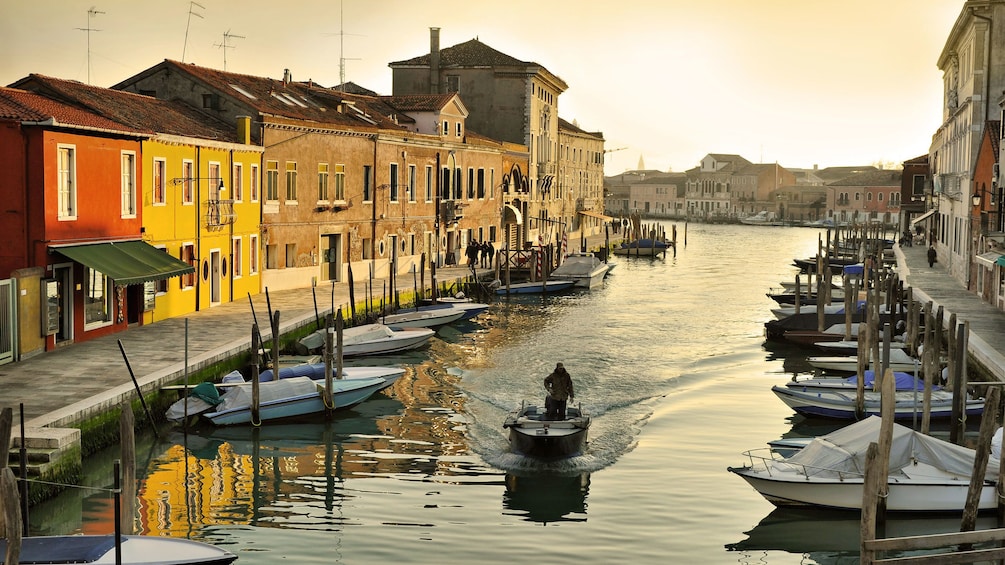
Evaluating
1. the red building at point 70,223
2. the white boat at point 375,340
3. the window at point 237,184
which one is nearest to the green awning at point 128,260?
the red building at point 70,223

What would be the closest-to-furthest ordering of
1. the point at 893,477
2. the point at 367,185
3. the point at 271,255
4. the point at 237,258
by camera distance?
the point at 893,477, the point at 237,258, the point at 271,255, the point at 367,185

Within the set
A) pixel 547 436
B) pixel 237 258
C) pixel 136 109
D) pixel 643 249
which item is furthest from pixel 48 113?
pixel 643 249

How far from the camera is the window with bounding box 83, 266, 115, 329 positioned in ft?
76.4

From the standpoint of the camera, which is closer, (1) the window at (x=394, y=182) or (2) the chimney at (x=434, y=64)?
(1) the window at (x=394, y=182)

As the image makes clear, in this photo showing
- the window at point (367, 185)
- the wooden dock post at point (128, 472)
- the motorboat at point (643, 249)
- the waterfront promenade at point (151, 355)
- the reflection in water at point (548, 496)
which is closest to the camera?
the wooden dock post at point (128, 472)

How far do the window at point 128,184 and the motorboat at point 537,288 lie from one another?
739 inches

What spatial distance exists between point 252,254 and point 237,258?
101 centimetres

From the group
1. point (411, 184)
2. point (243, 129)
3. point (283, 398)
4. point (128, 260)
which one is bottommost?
point (283, 398)

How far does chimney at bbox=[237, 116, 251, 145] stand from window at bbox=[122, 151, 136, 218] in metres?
6.87

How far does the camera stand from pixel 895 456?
15273 millimetres

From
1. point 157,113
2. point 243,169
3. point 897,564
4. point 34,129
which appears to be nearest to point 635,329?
point 243,169

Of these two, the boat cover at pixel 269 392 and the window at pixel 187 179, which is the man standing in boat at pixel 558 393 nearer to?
the boat cover at pixel 269 392

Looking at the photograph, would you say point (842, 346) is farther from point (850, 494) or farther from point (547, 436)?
point (850, 494)

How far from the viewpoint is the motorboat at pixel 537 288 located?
43281 mm
